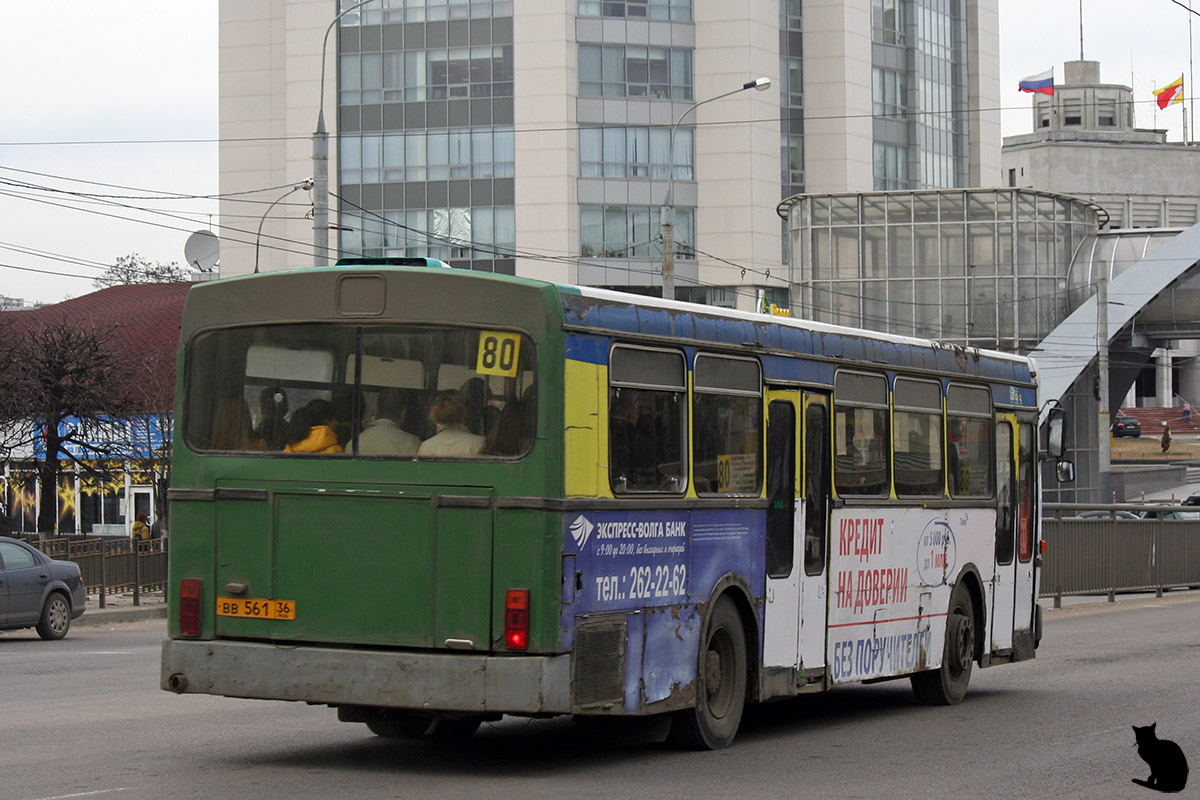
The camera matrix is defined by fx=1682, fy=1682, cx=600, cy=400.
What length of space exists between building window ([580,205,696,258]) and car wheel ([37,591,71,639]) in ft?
150

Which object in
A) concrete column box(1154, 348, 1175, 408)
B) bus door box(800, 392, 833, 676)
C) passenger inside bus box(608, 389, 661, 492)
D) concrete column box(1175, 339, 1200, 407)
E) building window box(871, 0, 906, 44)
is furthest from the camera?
concrete column box(1154, 348, 1175, 408)

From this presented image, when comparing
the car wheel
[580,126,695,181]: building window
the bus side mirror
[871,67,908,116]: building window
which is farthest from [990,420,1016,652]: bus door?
[871,67,908,116]: building window

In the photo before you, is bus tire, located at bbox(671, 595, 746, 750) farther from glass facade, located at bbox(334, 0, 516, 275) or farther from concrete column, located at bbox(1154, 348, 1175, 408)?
concrete column, located at bbox(1154, 348, 1175, 408)

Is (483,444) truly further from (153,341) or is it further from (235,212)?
(235,212)

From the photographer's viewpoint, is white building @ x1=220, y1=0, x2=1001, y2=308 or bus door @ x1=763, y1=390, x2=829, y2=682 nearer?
bus door @ x1=763, y1=390, x2=829, y2=682

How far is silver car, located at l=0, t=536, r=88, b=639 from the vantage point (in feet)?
73.3

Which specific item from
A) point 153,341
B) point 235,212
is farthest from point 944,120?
point 153,341

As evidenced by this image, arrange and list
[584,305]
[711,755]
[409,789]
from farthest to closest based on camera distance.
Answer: [711,755]
[584,305]
[409,789]

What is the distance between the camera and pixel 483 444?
30.1ft

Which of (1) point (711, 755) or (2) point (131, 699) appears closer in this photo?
(1) point (711, 755)

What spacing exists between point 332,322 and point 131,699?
233 inches

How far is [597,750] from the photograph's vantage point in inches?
420

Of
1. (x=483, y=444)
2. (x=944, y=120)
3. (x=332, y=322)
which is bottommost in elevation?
(x=483, y=444)

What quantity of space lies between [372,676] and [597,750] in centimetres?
211
